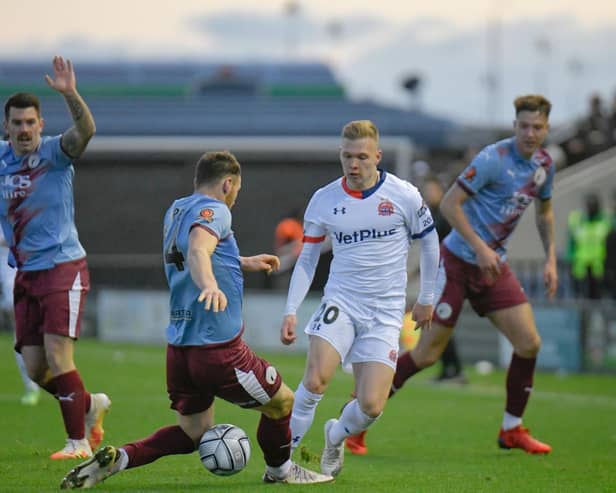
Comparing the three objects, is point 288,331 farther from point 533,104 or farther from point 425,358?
point 533,104

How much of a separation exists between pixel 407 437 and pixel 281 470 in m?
3.66

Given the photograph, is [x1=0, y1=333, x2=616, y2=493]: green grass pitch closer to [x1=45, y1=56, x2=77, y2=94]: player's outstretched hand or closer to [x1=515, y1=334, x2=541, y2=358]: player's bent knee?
[x1=515, y1=334, x2=541, y2=358]: player's bent knee

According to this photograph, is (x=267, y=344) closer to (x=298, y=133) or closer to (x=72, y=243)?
(x=72, y=243)

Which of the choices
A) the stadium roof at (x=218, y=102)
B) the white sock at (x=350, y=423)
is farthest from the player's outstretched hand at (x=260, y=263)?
the stadium roof at (x=218, y=102)

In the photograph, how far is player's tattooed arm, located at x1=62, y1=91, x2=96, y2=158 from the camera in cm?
898

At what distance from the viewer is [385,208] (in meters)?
8.92

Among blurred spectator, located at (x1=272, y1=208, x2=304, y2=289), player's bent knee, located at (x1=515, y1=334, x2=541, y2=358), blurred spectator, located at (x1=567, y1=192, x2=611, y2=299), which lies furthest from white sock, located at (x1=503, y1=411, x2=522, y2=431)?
blurred spectator, located at (x1=272, y1=208, x2=304, y2=289)

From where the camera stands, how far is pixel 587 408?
1498 centimetres

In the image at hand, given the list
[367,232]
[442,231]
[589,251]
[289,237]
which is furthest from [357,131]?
[289,237]

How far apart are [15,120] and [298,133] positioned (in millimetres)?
30252

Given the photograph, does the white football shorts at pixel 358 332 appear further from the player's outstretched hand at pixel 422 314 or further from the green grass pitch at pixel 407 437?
the green grass pitch at pixel 407 437

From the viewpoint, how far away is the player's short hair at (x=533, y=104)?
1043 centimetres

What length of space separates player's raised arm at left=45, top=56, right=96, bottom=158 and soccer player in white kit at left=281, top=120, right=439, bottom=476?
162 cm

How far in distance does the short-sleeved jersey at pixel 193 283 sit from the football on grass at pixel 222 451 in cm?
67
